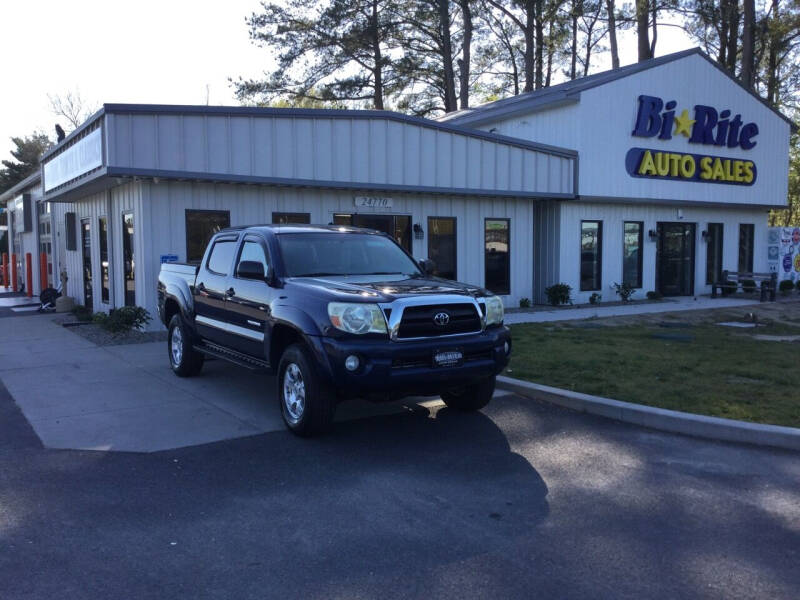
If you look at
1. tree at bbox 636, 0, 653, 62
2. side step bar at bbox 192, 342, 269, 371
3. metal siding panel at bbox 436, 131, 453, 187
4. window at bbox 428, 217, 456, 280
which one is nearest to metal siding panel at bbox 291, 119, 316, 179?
metal siding panel at bbox 436, 131, 453, 187

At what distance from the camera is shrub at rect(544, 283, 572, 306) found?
1744 cm

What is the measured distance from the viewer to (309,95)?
1193 inches

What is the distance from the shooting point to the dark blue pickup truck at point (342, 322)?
601 centimetres

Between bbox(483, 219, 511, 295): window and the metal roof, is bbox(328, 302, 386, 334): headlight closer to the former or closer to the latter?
bbox(483, 219, 511, 295): window

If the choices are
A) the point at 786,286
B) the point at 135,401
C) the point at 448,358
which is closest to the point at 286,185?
the point at 135,401

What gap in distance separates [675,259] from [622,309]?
15.2 feet

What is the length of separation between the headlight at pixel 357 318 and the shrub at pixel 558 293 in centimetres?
1210

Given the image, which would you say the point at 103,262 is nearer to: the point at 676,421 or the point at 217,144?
the point at 217,144

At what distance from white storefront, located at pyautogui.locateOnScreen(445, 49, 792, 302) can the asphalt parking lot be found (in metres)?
12.4

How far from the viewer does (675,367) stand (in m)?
9.14

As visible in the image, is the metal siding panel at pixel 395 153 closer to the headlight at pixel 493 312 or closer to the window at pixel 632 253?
the window at pixel 632 253

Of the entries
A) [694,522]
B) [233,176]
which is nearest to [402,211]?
[233,176]

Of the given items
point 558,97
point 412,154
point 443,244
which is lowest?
point 443,244

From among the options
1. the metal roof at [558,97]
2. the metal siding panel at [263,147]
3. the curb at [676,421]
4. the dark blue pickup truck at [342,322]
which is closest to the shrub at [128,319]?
the metal siding panel at [263,147]
